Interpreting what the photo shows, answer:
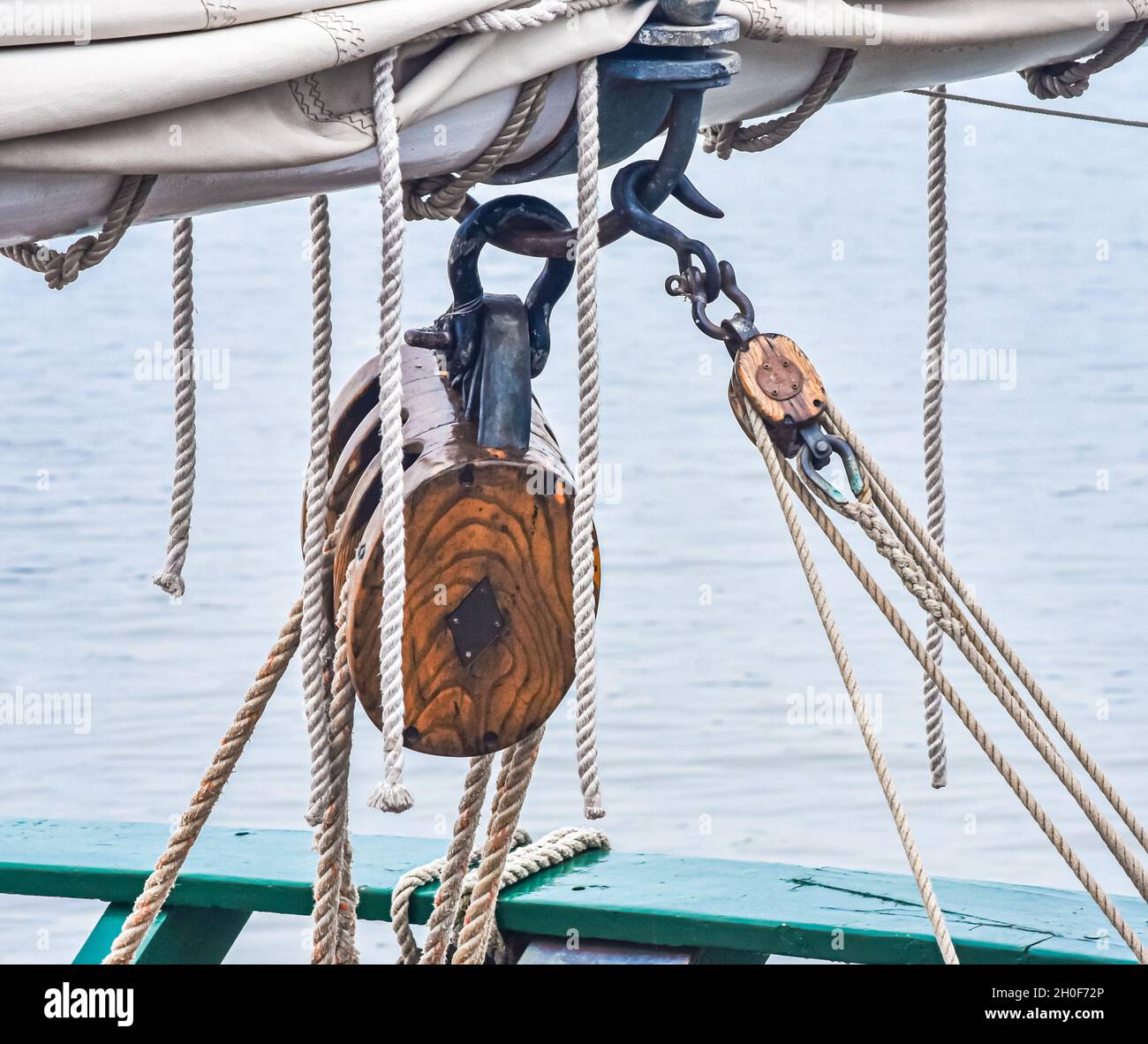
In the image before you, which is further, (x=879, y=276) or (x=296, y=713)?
(x=879, y=276)

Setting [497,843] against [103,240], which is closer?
[103,240]

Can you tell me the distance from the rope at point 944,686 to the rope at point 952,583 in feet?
0.16

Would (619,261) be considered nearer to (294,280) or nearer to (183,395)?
(294,280)

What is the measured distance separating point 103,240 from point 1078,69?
123cm

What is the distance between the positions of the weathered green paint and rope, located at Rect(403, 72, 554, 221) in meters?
1.33

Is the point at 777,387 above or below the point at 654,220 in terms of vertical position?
below

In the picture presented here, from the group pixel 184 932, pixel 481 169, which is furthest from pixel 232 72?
pixel 184 932

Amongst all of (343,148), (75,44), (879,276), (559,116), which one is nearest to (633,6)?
(559,116)

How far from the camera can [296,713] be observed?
258 inches

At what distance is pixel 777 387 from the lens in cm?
185

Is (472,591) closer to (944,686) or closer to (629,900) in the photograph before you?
(944,686)

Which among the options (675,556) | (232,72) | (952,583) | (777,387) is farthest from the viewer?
(675,556)

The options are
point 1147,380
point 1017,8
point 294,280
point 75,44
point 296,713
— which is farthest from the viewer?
point 294,280

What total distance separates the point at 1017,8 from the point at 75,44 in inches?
42.7
